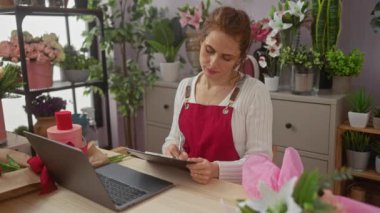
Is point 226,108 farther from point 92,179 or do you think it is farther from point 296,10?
point 296,10

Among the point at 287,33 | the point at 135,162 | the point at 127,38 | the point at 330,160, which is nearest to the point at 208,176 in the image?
the point at 135,162

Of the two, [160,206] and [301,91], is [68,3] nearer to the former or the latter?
[301,91]

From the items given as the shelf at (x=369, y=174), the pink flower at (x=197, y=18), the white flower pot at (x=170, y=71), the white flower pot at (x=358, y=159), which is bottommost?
the shelf at (x=369, y=174)

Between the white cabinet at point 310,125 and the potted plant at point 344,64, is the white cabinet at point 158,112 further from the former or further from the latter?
the potted plant at point 344,64

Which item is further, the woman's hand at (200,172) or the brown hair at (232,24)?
the brown hair at (232,24)

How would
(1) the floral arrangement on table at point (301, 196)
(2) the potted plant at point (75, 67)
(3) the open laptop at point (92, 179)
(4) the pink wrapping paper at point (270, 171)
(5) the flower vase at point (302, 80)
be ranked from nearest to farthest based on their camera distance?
(1) the floral arrangement on table at point (301, 196) < (4) the pink wrapping paper at point (270, 171) < (3) the open laptop at point (92, 179) < (5) the flower vase at point (302, 80) < (2) the potted plant at point (75, 67)

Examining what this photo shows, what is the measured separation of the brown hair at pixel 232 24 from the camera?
1.37 metres

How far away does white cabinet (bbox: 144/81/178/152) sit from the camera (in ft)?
8.78

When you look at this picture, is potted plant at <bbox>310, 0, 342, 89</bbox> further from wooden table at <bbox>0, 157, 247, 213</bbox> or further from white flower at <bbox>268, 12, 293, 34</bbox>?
wooden table at <bbox>0, 157, 247, 213</bbox>

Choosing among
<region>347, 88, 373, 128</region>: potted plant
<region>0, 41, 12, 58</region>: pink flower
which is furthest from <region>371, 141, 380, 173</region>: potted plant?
<region>0, 41, 12, 58</region>: pink flower

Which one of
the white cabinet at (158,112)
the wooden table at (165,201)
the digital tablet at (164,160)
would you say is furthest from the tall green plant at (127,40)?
the wooden table at (165,201)

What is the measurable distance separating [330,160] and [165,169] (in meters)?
1.22

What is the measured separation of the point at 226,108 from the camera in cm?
144

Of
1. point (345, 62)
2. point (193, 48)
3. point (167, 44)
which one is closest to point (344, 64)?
point (345, 62)
